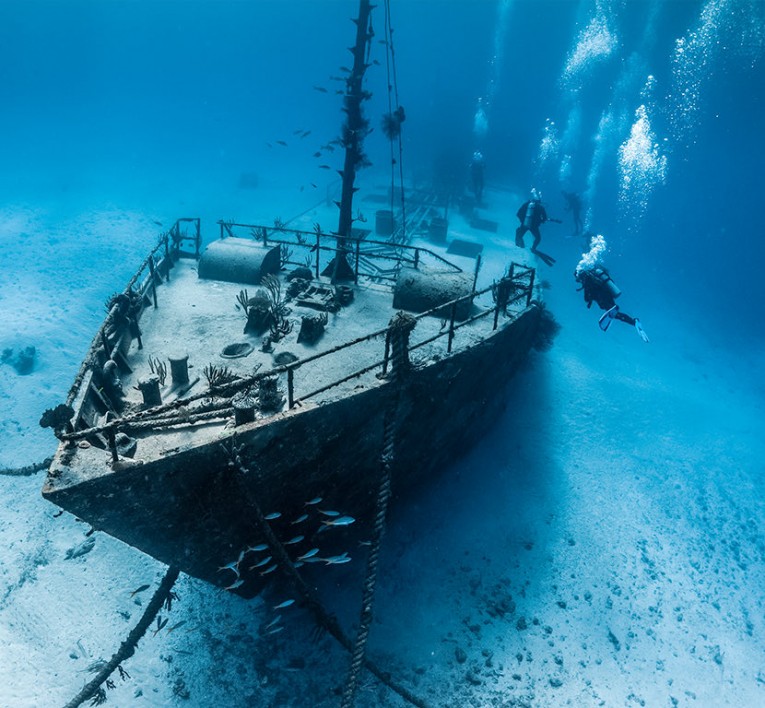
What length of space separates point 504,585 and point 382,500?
13.4 ft

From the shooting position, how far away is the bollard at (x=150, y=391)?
5.75m

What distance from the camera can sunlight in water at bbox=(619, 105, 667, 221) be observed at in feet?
283

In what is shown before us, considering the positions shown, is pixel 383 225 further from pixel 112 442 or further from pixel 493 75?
pixel 493 75

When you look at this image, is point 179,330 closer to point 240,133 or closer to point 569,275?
point 569,275

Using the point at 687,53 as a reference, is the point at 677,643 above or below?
below

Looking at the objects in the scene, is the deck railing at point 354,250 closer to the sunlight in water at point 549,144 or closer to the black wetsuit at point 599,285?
the black wetsuit at point 599,285

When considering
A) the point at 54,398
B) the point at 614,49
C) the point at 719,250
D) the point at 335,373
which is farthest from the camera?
the point at 719,250

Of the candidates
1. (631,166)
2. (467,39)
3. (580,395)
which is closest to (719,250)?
(631,166)

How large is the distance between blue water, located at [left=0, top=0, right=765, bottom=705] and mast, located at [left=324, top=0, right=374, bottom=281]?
5867 millimetres

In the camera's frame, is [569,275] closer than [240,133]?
Yes

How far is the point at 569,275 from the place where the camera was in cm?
2720

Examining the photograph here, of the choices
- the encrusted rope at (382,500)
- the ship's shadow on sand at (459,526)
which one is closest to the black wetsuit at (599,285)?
the ship's shadow on sand at (459,526)

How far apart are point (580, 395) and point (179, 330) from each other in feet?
37.9

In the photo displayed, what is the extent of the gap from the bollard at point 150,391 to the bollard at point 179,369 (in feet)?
2.22
